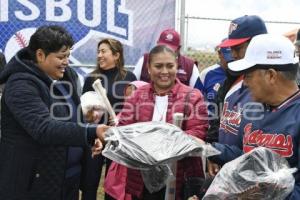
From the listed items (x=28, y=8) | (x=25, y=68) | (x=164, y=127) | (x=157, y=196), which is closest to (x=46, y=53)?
(x=25, y=68)

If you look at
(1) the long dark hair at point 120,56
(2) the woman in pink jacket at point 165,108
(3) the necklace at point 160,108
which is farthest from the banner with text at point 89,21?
(3) the necklace at point 160,108

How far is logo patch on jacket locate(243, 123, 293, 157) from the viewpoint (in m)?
2.07

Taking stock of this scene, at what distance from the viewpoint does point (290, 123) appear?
Answer: 6.86 ft

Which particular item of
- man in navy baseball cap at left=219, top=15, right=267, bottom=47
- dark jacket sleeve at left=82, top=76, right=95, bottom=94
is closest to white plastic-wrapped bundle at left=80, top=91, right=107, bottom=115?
man in navy baseball cap at left=219, top=15, right=267, bottom=47

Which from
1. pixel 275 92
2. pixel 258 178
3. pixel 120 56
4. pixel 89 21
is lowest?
pixel 258 178

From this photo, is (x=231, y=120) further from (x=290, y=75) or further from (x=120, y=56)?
(x=120, y=56)

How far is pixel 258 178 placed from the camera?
1982 millimetres

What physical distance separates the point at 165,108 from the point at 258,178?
1469mm

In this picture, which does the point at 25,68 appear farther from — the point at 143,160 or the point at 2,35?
the point at 2,35

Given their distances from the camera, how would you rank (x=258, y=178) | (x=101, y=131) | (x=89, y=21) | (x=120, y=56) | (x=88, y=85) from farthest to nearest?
(x=89, y=21) → (x=120, y=56) → (x=88, y=85) → (x=101, y=131) → (x=258, y=178)

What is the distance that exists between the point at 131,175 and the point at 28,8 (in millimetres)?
3954

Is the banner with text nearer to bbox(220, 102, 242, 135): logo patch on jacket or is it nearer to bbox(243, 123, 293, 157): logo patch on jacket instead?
bbox(220, 102, 242, 135): logo patch on jacket

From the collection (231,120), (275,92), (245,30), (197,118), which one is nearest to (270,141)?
(275,92)

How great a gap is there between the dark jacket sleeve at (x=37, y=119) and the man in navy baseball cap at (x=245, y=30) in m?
1.26
